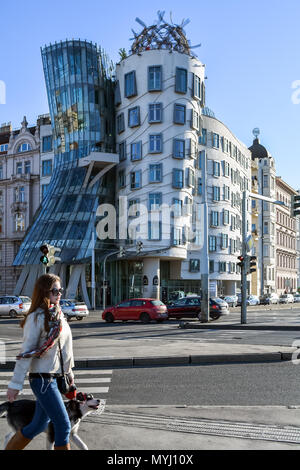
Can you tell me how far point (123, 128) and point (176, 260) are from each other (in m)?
15.3

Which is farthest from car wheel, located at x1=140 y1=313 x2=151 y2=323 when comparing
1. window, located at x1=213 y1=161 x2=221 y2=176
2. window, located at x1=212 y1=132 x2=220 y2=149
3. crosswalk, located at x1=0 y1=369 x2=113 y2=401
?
window, located at x1=212 y1=132 x2=220 y2=149

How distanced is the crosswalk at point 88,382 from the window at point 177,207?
41886 mm

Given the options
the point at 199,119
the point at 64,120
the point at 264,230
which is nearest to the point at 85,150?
the point at 64,120

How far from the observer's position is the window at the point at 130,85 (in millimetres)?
54594

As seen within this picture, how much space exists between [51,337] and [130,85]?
174ft

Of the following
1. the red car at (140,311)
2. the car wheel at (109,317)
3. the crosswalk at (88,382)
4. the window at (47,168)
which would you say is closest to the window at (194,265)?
the window at (47,168)

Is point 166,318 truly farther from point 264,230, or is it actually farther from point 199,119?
point 264,230

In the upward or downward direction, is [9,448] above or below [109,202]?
below

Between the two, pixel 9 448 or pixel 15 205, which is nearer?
pixel 9 448

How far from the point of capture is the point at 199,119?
187ft

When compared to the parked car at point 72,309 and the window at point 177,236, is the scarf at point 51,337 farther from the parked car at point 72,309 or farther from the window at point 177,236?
the window at point 177,236

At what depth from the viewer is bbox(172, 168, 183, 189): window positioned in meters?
53.5

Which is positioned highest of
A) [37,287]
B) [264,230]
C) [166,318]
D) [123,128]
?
[123,128]

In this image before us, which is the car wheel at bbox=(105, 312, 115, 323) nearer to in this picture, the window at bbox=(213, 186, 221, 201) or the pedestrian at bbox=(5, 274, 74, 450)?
the pedestrian at bbox=(5, 274, 74, 450)
